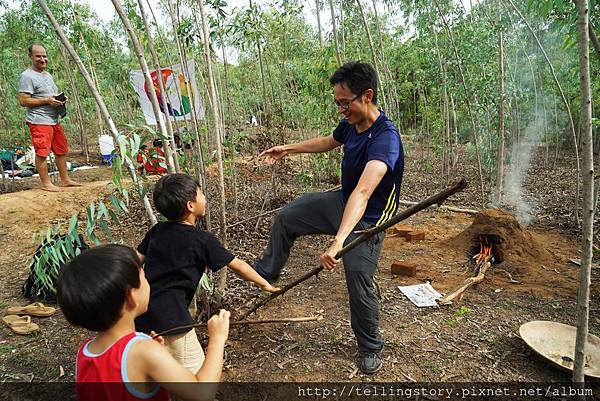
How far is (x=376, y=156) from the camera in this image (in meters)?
1.96

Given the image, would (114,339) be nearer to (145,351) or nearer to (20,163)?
(145,351)

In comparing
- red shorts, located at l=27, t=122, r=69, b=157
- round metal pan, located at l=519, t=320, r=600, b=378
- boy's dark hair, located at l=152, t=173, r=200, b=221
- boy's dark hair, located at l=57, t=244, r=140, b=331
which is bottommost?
round metal pan, located at l=519, t=320, r=600, b=378

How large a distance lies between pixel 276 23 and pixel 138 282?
15.9 feet

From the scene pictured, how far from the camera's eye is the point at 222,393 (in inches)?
79.7

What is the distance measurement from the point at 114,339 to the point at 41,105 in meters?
4.27

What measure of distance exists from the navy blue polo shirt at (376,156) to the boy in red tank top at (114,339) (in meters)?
1.33

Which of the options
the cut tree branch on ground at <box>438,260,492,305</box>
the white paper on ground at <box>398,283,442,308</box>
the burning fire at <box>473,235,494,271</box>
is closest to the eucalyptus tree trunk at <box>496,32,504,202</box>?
the burning fire at <box>473,235,494,271</box>

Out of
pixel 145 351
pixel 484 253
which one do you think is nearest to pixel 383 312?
pixel 484 253

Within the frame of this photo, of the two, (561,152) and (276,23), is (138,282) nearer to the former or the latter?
(276,23)

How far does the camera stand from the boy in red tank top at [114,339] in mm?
1033

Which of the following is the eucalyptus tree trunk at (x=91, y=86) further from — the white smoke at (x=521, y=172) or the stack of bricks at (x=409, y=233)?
the white smoke at (x=521, y=172)

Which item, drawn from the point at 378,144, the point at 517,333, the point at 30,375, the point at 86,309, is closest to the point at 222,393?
the point at 30,375

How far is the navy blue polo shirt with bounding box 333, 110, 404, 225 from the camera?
2.01 meters

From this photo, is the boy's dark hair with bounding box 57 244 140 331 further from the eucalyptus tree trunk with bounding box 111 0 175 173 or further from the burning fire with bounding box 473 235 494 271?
the burning fire with bounding box 473 235 494 271
